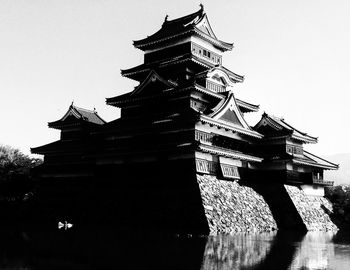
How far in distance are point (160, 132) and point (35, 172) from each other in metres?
16.4

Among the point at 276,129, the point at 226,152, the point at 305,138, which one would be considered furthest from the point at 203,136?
the point at 305,138

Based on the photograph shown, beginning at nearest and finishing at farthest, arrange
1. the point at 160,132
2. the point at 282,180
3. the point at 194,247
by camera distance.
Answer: the point at 194,247 → the point at 160,132 → the point at 282,180

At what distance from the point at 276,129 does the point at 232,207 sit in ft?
37.4

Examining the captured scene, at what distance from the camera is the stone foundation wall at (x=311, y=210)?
1414 inches

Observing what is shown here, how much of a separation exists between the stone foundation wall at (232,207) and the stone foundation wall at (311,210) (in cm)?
289

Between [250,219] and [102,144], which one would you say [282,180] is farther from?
[102,144]

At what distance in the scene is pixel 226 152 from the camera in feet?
111

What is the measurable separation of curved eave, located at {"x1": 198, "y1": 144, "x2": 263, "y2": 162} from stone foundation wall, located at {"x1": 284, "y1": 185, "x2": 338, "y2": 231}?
13.1ft

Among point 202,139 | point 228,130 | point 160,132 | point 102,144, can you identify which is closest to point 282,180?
point 228,130

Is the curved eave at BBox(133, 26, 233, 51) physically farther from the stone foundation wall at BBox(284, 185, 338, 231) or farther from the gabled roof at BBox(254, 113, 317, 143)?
the stone foundation wall at BBox(284, 185, 338, 231)

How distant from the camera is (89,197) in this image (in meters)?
35.8

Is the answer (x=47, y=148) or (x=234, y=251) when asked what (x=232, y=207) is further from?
(x=47, y=148)

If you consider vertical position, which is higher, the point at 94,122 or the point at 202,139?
the point at 94,122

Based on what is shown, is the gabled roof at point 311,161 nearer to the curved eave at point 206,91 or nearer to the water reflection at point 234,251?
the curved eave at point 206,91
